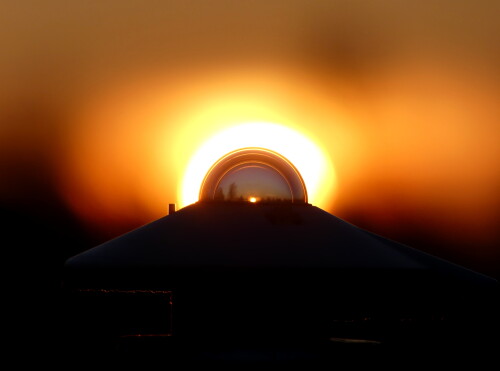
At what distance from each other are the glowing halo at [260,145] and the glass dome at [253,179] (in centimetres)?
281

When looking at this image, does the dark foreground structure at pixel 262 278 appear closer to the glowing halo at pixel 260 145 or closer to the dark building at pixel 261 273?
the dark building at pixel 261 273

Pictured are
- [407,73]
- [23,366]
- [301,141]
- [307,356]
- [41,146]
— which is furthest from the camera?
A: [41,146]

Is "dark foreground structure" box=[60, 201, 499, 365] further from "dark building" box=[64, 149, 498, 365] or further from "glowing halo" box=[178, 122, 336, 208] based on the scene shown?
"glowing halo" box=[178, 122, 336, 208]

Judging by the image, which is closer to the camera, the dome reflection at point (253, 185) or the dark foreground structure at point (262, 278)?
the dark foreground structure at point (262, 278)

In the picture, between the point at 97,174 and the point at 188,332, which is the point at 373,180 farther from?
the point at 188,332

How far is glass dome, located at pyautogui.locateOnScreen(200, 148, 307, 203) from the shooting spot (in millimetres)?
7137

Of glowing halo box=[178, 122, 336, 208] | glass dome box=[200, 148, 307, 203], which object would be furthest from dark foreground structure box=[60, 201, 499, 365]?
glowing halo box=[178, 122, 336, 208]

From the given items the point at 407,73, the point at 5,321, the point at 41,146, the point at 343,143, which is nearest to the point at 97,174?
the point at 41,146

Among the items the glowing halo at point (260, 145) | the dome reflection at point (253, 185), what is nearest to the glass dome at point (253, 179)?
the dome reflection at point (253, 185)

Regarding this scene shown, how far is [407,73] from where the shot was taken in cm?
1182

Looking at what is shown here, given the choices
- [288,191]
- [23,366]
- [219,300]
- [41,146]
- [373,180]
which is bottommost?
[23,366]

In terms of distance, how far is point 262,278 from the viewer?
5688mm

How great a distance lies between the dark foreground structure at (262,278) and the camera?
5738 millimetres

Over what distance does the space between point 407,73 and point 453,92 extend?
89cm
